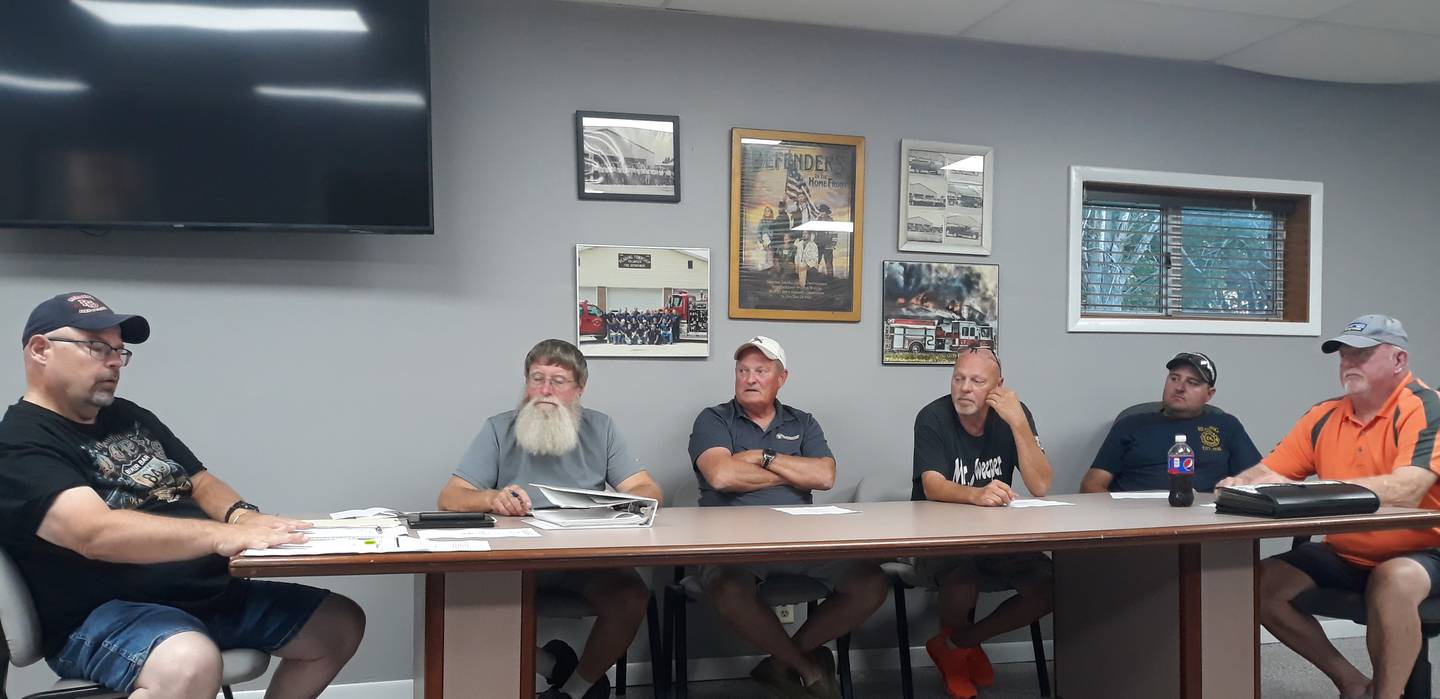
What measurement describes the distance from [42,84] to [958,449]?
3212 mm

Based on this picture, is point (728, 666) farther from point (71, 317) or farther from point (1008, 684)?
point (71, 317)

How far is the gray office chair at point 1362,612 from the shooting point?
2.88 metres

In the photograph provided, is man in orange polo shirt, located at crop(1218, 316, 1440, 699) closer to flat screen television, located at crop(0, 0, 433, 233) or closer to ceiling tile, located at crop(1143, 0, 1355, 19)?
ceiling tile, located at crop(1143, 0, 1355, 19)

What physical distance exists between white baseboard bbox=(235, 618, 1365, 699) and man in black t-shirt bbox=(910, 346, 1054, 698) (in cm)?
33

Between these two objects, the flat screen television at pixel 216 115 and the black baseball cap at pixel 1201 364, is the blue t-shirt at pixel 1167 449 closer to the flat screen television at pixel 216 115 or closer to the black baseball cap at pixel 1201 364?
the black baseball cap at pixel 1201 364

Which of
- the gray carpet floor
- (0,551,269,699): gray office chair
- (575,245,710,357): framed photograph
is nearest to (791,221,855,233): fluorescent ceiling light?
(575,245,710,357): framed photograph

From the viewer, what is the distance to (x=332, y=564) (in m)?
1.98

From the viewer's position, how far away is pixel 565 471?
10.6 feet

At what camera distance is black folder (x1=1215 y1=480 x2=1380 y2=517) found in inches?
106

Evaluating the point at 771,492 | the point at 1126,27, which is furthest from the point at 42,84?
the point at 1126,27

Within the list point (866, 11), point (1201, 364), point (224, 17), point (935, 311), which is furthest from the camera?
point (935, 311)

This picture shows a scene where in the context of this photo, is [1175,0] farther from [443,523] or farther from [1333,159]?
[443,523]

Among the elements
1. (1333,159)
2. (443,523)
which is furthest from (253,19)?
(1333,159)

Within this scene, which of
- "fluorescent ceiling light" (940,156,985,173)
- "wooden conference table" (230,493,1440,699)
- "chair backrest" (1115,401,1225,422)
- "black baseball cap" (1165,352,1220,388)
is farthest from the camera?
"fluorescent ceiling light" (940,156,985,173)
